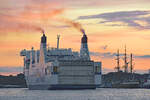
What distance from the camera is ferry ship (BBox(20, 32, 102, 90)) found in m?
166

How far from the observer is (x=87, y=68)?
167750 mm

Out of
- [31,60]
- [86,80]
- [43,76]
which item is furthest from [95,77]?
→ [31,60]

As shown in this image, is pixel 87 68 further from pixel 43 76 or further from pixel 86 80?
pixel 43 76

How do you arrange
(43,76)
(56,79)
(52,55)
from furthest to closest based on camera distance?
(52,55), (43,76), (56,79)

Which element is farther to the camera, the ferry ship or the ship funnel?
the ship funnel

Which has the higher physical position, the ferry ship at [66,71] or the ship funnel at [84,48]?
the ship funnel at [84,48]

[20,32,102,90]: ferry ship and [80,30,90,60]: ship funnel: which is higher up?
[80,30,90,60]: ship funnel

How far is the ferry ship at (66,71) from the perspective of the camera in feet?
544

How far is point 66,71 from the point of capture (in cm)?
16612

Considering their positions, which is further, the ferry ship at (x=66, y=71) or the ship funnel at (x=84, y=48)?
the ship funnel at (x=84, y=48)

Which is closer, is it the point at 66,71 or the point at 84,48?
the point at 66,71

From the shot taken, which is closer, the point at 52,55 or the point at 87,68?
the point at 87,68

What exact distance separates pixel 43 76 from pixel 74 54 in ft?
50.9

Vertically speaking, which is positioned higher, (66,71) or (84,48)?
(84,48)
